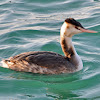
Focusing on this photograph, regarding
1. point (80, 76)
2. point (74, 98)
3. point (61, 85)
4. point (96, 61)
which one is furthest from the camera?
point (96, 61)

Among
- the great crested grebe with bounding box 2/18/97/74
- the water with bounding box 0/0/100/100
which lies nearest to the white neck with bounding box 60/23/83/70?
the great crested grebe with bounding box 2/18/97/74

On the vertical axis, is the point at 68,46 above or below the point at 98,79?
above

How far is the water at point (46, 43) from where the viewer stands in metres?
7.30

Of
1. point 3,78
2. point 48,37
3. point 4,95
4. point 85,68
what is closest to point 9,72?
point 3,78

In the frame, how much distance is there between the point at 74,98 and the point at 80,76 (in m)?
1.30

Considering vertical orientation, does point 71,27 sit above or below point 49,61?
above

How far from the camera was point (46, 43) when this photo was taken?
10305 millimetres

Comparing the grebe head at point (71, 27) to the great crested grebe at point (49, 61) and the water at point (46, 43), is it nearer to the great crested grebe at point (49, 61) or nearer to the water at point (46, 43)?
the great crested grebe at point (49, 61)

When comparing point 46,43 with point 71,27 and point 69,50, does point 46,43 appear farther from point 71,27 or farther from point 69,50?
point 71,27

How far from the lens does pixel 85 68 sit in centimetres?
870

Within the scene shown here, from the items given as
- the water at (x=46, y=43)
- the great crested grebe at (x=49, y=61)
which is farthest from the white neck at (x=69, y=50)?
the water at (x=46, y=43)

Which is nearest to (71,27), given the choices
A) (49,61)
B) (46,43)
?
Result: (49,61)

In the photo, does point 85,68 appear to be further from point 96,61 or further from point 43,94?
point 43,94

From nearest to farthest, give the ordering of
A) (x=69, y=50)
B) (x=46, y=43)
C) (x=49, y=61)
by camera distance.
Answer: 1. (x=49, y=61)
2. (x=69, y=50)
3. (x=46, y=43)
